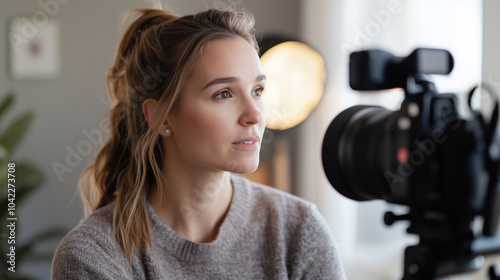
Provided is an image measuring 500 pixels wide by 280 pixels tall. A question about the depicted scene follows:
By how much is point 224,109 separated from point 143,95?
23 centimetres

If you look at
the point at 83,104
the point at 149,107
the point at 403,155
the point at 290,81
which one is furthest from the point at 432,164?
the point at 83,104

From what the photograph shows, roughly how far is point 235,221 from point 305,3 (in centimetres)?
153

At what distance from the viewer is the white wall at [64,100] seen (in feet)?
7.66

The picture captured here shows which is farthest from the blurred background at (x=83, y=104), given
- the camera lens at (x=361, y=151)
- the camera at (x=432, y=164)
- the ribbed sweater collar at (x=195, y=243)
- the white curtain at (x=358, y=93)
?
the camera at (x=432, y=164)

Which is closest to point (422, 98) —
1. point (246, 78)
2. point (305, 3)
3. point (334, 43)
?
point (246, 78)

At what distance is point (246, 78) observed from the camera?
1.06m

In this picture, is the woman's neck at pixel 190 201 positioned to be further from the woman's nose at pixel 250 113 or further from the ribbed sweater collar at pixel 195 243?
the woman's nose at pixel 250 113

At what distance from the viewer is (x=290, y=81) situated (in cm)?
184

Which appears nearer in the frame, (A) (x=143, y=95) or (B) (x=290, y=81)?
(A) (x=143, y=95)

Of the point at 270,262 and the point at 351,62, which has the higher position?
the point at 351,62

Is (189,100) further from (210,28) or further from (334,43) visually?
(334,43)

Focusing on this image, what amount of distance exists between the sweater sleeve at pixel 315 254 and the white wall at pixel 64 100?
145 centimetres

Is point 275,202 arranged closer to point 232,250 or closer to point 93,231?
point 232,250

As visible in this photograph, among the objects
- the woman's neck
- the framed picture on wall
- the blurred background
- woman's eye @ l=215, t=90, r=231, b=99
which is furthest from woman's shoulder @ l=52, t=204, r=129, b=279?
the framed picture on wall
